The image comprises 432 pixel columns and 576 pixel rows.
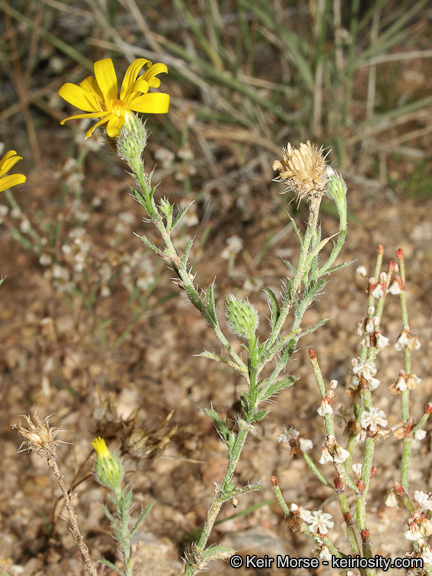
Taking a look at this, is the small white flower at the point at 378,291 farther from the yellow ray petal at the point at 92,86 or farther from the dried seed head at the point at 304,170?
the yellow ray petal at the point at 92,86

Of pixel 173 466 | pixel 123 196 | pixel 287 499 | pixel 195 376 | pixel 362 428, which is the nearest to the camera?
pixel 362 428

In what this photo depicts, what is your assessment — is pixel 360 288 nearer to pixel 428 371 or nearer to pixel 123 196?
pixel 428 371

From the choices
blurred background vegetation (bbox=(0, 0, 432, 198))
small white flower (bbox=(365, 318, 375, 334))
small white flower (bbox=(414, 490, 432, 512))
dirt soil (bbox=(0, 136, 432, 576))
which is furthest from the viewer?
blurred background vegetation (bbox=(0, 0, 432, 198))

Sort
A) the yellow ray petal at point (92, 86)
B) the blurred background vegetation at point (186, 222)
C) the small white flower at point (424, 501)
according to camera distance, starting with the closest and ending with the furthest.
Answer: the small white flower at point (424, 501) → the yellow ray petal at point (92, 86) → the blurred background vegetation at point (186, 222)

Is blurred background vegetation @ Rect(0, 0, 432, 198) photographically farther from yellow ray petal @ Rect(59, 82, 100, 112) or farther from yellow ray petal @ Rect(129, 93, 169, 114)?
yellow ray petal @ Rect(129, 93, 169, 114)

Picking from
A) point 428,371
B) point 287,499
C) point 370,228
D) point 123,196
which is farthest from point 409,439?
point 123,196

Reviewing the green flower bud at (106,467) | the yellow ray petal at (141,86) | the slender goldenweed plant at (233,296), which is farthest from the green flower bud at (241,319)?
the yellow ray petal at (141,86)

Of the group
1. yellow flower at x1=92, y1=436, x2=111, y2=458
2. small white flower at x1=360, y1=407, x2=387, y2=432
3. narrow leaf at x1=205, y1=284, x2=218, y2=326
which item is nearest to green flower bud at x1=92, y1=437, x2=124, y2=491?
yellow flower at x1=92, y1=436, x2=111, y2=458
